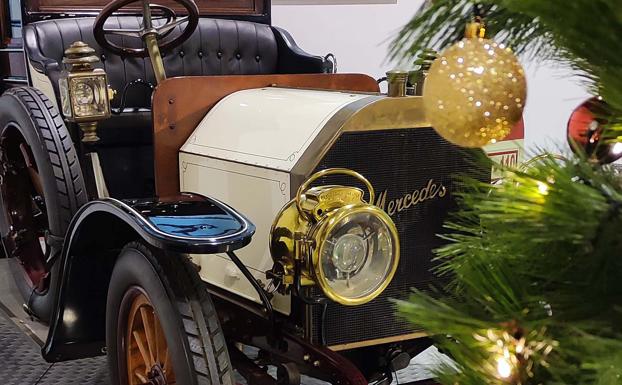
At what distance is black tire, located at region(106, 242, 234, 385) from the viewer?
5.18 ft

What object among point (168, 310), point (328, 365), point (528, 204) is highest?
point (528, 204)

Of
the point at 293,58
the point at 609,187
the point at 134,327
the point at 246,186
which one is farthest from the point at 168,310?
the point at 293,58

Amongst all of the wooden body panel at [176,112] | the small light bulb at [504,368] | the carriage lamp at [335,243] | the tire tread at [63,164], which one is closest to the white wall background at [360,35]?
the wooden body panel at [176,112]

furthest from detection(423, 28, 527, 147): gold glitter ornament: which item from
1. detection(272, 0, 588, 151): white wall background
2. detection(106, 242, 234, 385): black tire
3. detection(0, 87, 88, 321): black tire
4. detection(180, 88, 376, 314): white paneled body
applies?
detection(272, 0, 588, 151): white wall background

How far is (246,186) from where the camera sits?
6.60ft

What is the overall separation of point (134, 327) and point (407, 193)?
0.81 m

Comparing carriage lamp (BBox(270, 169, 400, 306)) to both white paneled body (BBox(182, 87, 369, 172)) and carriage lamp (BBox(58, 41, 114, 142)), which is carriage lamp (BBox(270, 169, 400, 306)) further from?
carriage lamp (BBox(58, 41, 114, 142))

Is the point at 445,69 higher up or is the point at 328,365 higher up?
the point at 445,69

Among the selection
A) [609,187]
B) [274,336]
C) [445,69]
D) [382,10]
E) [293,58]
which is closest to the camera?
[609,187]

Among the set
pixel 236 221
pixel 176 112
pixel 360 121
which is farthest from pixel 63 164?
pixel 360 121

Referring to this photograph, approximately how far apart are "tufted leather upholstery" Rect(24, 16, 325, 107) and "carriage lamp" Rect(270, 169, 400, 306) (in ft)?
5.89

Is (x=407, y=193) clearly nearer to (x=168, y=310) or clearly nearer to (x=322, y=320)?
(x=322, y=320)

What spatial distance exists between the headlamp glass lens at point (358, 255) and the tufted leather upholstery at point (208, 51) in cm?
184

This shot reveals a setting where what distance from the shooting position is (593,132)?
0.95 metres
